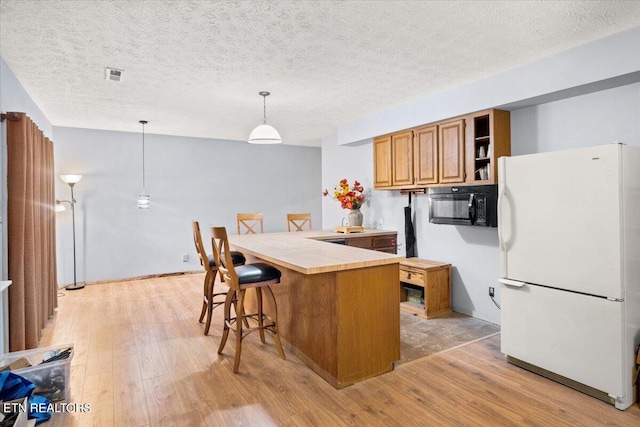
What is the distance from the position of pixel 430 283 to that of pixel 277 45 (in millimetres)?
2792

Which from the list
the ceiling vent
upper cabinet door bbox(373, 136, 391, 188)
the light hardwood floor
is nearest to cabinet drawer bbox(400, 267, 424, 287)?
the light hardwood floor

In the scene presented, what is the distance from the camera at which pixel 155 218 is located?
20.5ft

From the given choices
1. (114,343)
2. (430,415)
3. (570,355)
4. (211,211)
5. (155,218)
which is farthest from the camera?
(211,211)

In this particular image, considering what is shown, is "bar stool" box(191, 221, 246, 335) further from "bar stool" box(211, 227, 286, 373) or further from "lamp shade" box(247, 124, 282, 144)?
"lamp shade" box(247, 124, 282, 144)

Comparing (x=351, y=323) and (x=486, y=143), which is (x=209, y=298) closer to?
(x=351, y=323)

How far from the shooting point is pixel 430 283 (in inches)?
156

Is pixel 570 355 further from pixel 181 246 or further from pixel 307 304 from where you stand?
pixel 181 246

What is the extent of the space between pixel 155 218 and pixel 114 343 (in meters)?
3.26

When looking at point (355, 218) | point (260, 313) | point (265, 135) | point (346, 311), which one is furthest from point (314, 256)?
point (355, 218)

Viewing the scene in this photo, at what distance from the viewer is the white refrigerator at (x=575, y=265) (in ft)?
7.26

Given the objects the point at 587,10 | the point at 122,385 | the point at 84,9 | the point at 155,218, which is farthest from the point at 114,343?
the point at 587,10

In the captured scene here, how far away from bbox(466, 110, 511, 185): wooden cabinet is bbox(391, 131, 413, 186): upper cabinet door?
80cm

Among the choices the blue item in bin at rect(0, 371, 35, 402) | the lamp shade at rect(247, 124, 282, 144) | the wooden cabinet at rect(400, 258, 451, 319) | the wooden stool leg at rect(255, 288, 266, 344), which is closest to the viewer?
the blue item in bin at rect(0, 371, 35, 402)

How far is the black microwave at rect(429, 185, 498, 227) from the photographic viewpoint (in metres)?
3.41
